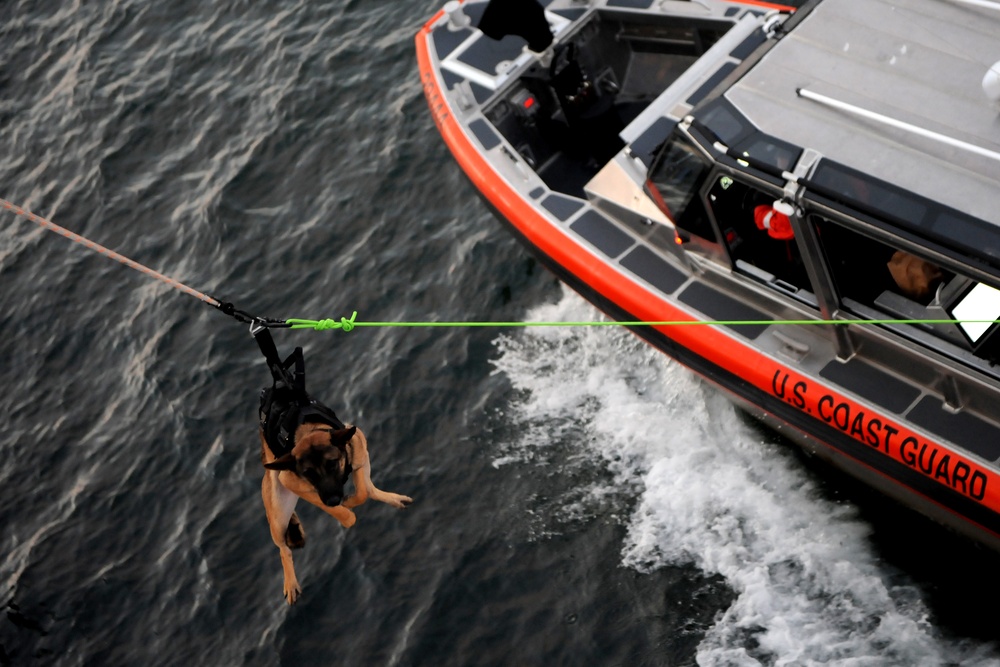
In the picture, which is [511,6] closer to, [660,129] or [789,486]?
[660,129]

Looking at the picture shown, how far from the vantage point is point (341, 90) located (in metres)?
14.7

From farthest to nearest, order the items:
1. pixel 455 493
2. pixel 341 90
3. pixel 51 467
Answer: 1. pixel 341 90
2. pixel 51 467
3. pixel 455 493

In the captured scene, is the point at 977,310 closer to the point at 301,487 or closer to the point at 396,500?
the point at 396,500

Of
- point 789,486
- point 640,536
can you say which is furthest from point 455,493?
point 789,486

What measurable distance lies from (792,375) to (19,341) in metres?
8.79

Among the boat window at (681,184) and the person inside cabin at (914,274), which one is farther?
the boat window at (681,184)

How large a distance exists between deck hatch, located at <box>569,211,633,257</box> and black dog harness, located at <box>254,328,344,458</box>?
132 inches

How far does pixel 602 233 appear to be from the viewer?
398 inches

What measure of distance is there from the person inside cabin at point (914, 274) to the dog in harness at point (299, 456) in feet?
12.5

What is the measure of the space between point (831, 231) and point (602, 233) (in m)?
2.28

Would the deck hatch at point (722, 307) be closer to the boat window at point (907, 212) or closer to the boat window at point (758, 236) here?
the boat window at point (758, 236)

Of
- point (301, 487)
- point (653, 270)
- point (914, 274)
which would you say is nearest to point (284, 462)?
point (301, 487)

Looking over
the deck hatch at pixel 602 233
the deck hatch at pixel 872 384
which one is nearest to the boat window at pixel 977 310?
the deck hatch at pixel 872 384

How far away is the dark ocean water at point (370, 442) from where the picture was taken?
30.4ft
